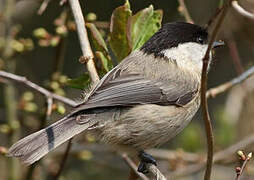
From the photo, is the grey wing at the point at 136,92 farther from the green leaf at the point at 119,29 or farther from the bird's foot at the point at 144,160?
the bird's foot at the point at 144,160

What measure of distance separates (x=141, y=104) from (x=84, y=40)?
44 cm

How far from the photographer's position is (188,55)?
10.00ft

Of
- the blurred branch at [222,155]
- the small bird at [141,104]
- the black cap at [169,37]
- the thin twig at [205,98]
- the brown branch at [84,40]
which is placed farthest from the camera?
the blurred branch at [222,155]

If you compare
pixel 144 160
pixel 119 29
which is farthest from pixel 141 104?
pixel 119 29

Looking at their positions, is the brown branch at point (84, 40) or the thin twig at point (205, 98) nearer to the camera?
the thin twig at point (205, 98)

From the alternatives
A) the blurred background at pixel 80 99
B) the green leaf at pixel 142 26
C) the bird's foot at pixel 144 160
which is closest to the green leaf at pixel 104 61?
the blurred background at pixel 80 99

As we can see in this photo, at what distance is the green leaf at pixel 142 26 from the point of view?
274cm

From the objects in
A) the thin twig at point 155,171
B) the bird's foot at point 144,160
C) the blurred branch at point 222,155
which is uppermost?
the thin twig at point 155,171

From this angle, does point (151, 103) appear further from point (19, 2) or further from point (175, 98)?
point (19, 2)

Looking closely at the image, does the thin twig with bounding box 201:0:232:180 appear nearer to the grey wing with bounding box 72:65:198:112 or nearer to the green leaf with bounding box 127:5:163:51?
the grey wing with bounding box 72:65:198:112

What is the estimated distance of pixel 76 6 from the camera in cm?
268

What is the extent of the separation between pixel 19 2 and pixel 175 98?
1.43 metres

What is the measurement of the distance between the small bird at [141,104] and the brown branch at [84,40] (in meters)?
0.07

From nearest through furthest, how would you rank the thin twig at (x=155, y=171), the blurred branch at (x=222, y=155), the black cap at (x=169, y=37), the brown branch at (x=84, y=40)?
the thin twig at (x=155, y=171), the brown branch at (x=84, y=40), the black cap at (x=169, y=37), the blurred branch at (x=222, y=155)
